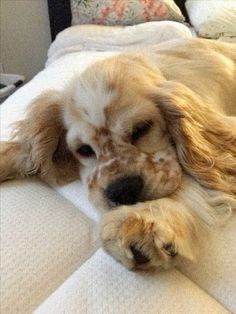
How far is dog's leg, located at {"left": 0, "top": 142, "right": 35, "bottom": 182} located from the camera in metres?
1.15

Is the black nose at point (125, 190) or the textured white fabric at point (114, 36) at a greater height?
the black nose at point (125, 190)

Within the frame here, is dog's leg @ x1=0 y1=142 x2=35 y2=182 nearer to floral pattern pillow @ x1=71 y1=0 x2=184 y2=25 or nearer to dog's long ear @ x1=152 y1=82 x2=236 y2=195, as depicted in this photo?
dog's long ear @ x1=152 y1=82 x2=236 y2=195

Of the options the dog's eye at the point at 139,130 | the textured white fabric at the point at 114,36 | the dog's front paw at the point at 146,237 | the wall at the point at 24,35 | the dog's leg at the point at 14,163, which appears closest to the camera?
the dog's front paw at the point at 146,237

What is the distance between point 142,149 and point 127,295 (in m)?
0.37

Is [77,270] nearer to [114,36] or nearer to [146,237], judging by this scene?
[146,237]

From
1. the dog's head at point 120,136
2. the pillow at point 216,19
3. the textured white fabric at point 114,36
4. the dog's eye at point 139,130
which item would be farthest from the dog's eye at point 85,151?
the pillow at point 216,19

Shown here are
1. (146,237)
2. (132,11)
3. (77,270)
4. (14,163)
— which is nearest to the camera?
(146,237)

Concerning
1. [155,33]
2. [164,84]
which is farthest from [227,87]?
[155,33]

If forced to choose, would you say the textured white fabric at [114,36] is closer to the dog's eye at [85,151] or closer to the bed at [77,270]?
the dog's eye at [85,151]

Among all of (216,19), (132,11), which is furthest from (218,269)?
(132,11)

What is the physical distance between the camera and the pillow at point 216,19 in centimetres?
218

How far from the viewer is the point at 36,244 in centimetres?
90

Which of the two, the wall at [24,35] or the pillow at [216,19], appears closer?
the pillow at [216,19]

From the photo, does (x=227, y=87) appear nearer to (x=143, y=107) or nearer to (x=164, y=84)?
(x=164, y=84)
